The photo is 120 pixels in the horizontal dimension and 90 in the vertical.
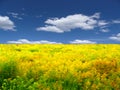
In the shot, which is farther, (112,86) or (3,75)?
(3,75)

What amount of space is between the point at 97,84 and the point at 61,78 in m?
1.33

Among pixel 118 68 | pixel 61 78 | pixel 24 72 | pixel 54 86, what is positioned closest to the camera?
pixel 54 86

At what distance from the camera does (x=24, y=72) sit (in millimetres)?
14039

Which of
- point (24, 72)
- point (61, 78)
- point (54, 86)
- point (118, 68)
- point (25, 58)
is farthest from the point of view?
point (25, 58)

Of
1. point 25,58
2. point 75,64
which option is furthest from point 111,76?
point 25,58

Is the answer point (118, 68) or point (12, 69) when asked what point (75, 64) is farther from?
point (12, 69)

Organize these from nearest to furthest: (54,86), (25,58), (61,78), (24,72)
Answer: (54,86), (61,78), (24,72), (25,58)

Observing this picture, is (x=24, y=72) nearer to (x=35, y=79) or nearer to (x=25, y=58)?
(x=35, y=79)

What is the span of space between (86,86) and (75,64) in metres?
3.23

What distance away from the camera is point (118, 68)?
593 inches

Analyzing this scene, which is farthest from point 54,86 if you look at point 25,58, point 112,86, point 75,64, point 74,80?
point 25,58

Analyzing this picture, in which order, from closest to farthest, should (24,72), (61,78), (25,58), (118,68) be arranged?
(61,78)
(24,72)
(118,68)
(25,58)

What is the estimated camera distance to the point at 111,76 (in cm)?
1384

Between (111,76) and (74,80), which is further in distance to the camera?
(111,76)
